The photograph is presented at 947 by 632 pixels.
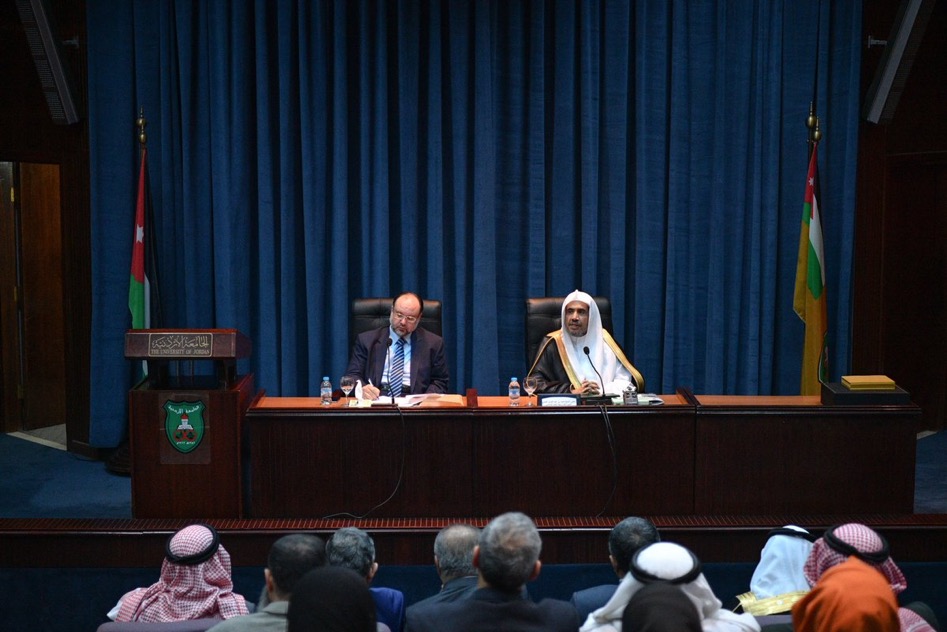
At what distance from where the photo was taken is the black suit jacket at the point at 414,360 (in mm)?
5309

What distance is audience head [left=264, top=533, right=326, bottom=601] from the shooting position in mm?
2617

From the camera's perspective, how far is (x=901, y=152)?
6309 millimetres

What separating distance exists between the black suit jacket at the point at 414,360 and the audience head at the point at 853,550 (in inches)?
104

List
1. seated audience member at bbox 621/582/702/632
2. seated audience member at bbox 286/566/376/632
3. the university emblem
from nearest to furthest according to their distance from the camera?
seated audience member at bbox 621/582/702/632 < seated audience member at bbox 286/566/376/632 < the university emblem

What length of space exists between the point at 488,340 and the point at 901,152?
271 centimetres

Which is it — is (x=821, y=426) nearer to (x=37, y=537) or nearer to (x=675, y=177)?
(x=675, y=177)

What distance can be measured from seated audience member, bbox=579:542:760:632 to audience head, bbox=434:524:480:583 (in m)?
0.39

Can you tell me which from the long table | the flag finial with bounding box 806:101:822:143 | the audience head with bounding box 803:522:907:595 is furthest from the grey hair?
the flag finial with bounding box 806:101:822:143

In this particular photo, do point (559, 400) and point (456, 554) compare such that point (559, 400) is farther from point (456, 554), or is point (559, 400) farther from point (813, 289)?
point (813, 289)

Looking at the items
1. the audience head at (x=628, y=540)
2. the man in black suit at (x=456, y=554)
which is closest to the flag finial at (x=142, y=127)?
the man in black suit at (x=456, y=554)

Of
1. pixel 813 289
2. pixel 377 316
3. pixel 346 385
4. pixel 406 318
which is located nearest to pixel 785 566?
pixel 346 385

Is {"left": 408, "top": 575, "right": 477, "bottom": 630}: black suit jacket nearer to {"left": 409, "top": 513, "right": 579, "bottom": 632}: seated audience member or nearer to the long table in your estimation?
{"left": 409, "top": 513, "right": 579, "bottom": 632}: seated audience member

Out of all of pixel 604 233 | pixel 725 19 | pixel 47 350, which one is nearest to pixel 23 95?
pixel 47 350

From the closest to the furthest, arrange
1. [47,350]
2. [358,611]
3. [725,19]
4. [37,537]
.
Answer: [358,611] < [37,537] < [725,19] < [47,350]
